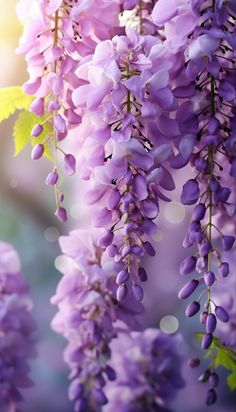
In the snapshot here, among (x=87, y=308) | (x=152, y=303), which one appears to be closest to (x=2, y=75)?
(x=152, y=303)

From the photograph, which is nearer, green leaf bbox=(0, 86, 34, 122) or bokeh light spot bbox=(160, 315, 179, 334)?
green leaf bbox=(0, 86, 34, 122)

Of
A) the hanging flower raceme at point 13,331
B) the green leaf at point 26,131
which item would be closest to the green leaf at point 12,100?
the green leaf at point 26,131

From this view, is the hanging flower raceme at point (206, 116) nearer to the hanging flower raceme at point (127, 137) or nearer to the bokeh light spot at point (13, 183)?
the hanging flower raceme at point (127, 137)

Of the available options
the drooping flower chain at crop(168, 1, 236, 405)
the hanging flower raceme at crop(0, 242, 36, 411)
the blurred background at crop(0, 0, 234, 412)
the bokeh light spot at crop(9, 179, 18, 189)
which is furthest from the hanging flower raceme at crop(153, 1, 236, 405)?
the bokeh light spot at crop(9, 179, 18, 189)

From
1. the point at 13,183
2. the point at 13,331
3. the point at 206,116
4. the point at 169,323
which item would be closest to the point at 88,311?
the point at 13,331

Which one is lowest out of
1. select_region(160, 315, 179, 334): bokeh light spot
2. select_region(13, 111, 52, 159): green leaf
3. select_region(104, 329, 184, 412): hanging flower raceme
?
select_region(104, 329, 184, 412): hanging flower raceme

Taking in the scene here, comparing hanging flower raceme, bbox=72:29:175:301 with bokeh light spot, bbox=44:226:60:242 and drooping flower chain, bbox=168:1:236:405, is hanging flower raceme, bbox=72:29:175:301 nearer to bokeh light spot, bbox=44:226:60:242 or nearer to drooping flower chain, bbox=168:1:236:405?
drooping flower chain, bbox=168:1:236:405
